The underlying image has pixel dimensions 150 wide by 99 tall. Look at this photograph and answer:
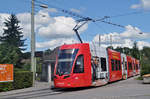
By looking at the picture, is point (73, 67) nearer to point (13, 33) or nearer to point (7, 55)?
point (7, 55)

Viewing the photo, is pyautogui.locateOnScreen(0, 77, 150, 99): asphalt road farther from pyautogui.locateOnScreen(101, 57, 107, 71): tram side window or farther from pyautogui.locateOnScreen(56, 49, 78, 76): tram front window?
pyautogui.locateOnScreen(101, 57, 107, 71): tram side window

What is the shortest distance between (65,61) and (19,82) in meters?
5.64

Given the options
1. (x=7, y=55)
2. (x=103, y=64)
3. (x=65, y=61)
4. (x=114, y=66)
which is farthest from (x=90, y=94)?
(x=7, y=55)

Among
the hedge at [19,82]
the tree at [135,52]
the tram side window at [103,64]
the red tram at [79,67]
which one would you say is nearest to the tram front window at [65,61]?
the red tram at [79,67]

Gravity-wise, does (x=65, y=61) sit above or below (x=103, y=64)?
above

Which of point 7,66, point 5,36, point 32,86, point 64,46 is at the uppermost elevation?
point 5,36

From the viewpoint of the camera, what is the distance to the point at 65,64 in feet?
52.3

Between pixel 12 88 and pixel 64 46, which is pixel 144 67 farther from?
pixel 12 88

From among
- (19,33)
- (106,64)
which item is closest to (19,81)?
(106,64)

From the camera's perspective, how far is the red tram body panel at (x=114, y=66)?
21.1 metres

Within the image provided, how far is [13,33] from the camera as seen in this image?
193 feet

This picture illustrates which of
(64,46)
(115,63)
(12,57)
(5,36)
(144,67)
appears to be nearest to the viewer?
(64,46)

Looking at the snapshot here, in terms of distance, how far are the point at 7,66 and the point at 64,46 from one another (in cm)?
519

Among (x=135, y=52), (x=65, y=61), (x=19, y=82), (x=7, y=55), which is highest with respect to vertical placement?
(x=135, y=52)
